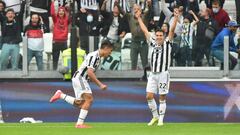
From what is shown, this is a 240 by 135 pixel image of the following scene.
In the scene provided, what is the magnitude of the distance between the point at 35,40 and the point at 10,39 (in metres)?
0.72

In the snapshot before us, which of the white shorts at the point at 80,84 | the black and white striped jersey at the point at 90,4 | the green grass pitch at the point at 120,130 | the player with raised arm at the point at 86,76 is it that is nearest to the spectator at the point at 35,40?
the black and white striped jersey at the point at 90,4

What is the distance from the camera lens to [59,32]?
2153cm

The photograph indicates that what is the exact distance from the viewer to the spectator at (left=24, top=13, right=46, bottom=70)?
21.1 m

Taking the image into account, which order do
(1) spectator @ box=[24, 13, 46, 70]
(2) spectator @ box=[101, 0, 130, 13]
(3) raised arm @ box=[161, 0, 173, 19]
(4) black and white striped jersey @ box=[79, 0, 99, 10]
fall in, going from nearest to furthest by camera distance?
(1) spectator @ box=[24, 13, 46, 70] < (2) spectator @ box=[101, 0, 130, 13] < (3) raised arm @ box=[161, 0, 173, 19] < (4) black and white striped jersey @ box=[79, 0, 99, 10]

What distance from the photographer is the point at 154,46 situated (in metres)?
18.4

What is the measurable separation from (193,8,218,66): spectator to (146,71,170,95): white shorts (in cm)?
283

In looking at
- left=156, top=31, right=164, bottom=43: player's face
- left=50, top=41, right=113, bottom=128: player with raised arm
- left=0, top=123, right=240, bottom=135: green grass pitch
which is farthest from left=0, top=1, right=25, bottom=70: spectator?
left=156, top=31, right=164, bottom=43: player's face

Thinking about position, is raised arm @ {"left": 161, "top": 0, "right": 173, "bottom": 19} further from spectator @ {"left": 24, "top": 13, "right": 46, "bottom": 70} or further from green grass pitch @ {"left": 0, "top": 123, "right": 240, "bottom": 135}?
green grass pitch @ {"left": 0, "top": 123, "right": 240, "bottom": 135}

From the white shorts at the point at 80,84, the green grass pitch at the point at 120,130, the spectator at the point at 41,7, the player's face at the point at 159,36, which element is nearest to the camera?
the green grass pitch at the point at 120,130

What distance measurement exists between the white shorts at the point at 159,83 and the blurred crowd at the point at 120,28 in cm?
260

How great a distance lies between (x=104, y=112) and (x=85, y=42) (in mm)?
2066

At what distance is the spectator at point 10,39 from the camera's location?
2119cm

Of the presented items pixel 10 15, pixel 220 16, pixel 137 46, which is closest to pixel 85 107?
pixel 137 46

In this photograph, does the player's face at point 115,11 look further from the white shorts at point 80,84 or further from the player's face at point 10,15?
the white shorts at point 80,84
